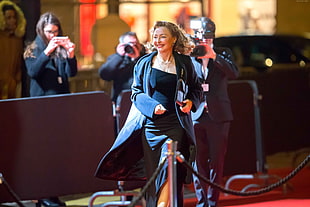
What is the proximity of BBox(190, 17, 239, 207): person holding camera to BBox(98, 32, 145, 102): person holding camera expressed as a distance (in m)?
0.89

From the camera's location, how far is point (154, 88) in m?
6.79

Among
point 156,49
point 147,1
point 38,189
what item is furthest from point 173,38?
point 147,1

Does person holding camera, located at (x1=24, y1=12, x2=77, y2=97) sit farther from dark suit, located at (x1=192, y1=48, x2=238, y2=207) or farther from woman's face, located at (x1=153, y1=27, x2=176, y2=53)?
woman's face, located at (x1=153, y1=27, x2=176, y2=53)

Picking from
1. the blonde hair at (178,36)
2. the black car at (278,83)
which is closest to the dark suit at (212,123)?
the blonde hair at (178,36)

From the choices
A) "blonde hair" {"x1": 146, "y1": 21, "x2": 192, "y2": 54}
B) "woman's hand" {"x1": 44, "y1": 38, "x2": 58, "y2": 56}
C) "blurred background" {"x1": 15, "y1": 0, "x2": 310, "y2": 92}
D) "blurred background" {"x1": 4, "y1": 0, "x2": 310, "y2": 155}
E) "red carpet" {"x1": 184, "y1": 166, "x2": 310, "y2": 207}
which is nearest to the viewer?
"blonde hair" {"x1": 146, "y1": 21, "x2": 192, "y2": 54}

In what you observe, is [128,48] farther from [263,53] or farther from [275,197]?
[263,53]

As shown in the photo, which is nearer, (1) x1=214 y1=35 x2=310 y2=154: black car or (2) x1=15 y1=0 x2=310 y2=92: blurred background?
(2) x1=15 y1=0 x2=310 y2=92: blurred background

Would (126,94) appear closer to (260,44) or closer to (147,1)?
(147,1)

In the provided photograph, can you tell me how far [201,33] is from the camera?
25.7 ft

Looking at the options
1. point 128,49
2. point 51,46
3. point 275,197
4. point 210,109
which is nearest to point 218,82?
point 210,109

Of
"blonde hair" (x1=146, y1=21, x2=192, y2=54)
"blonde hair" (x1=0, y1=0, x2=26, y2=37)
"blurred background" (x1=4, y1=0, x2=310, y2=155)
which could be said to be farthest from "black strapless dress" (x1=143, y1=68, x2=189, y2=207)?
"blonde hair" (x1=0, y1=0, x2=26, y2=37)

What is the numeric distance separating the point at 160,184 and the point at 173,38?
1.12m

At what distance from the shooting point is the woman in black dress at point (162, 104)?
6.77 m

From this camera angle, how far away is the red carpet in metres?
8.48
